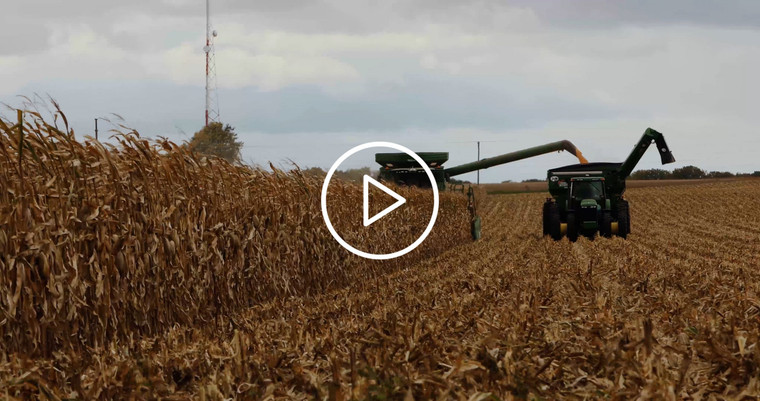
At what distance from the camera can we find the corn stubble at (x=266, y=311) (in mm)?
3828

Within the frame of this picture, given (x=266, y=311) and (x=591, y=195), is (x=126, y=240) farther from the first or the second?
(x=591, y=195)

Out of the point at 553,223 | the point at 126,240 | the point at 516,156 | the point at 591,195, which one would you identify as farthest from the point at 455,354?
the point at 516,156

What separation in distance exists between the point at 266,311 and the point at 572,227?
1467 centimetres

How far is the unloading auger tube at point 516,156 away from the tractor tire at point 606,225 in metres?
5.72

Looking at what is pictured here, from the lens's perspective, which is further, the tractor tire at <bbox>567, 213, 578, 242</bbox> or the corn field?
the tractor tire at <bbox>567, 213, 578, 242</bbox>

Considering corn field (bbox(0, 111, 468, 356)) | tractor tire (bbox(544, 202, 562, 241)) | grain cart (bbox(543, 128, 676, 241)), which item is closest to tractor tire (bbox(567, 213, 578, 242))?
grain cart (bbox(543, 128, 676, 241))

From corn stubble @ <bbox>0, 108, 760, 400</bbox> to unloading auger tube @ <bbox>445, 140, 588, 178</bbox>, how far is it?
17.0 metres

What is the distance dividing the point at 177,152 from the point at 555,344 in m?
4.83

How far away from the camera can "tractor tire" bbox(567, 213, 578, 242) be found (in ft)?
68.5

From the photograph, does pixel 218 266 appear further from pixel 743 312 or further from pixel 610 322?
pixel 743 312

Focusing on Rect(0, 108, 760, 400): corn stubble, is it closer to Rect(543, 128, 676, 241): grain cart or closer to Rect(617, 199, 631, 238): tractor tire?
Rect(543, 128, 676, 241): grain cart

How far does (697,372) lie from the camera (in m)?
4.02

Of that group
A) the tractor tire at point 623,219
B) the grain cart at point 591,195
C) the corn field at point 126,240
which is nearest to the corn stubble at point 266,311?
the corn field at point 126,240

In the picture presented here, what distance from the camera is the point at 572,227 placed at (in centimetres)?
2091
